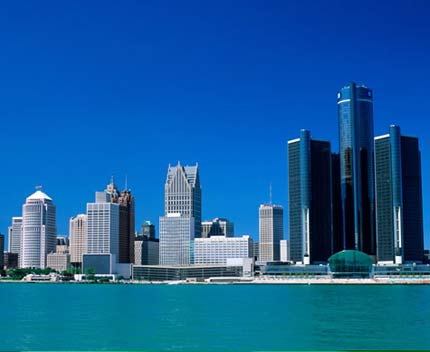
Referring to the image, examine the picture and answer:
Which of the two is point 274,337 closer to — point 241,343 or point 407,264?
point 241,343

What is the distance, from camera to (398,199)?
18512 centimetres

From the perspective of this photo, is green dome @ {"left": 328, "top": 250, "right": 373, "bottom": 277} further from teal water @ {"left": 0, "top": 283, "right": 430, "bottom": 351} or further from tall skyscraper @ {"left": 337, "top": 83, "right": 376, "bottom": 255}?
teal water @ {"left": 0, "top": 283, "right": 430, "bottom": 351}

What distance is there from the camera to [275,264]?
197625mm

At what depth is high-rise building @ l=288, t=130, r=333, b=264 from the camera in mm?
191000

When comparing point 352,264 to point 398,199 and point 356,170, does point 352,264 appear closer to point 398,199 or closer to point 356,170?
point 398,199

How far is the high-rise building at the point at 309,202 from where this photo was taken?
191000 mm

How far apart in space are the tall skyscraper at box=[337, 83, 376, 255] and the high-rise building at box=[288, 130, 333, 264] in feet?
15.9

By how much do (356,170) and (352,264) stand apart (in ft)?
80.3

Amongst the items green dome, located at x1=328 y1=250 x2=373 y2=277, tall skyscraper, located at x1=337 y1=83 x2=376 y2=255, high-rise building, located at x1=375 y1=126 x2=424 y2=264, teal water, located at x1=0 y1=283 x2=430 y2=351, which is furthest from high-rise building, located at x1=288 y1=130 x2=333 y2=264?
teal water, located at x1=0 y1=283 x2=430 y2=351

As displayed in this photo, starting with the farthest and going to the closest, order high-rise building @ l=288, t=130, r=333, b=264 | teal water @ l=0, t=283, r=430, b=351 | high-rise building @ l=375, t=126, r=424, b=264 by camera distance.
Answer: high-rise building @ l=288, t=130, r=333, b=264 < high-rise building @ l=375, t=126, r=424, b=264 < teal water @ l=0, t=283, r=430, b=351

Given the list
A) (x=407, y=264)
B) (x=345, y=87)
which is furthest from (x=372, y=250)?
(x=345, y=87)

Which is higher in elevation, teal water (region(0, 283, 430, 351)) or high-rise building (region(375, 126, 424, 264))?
high-rise building (region(375, 126, 424, 264))

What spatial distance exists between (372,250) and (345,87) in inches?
1661

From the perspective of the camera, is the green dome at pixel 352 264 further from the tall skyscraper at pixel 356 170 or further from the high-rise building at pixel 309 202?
the high-rise building at pixel 309 202
